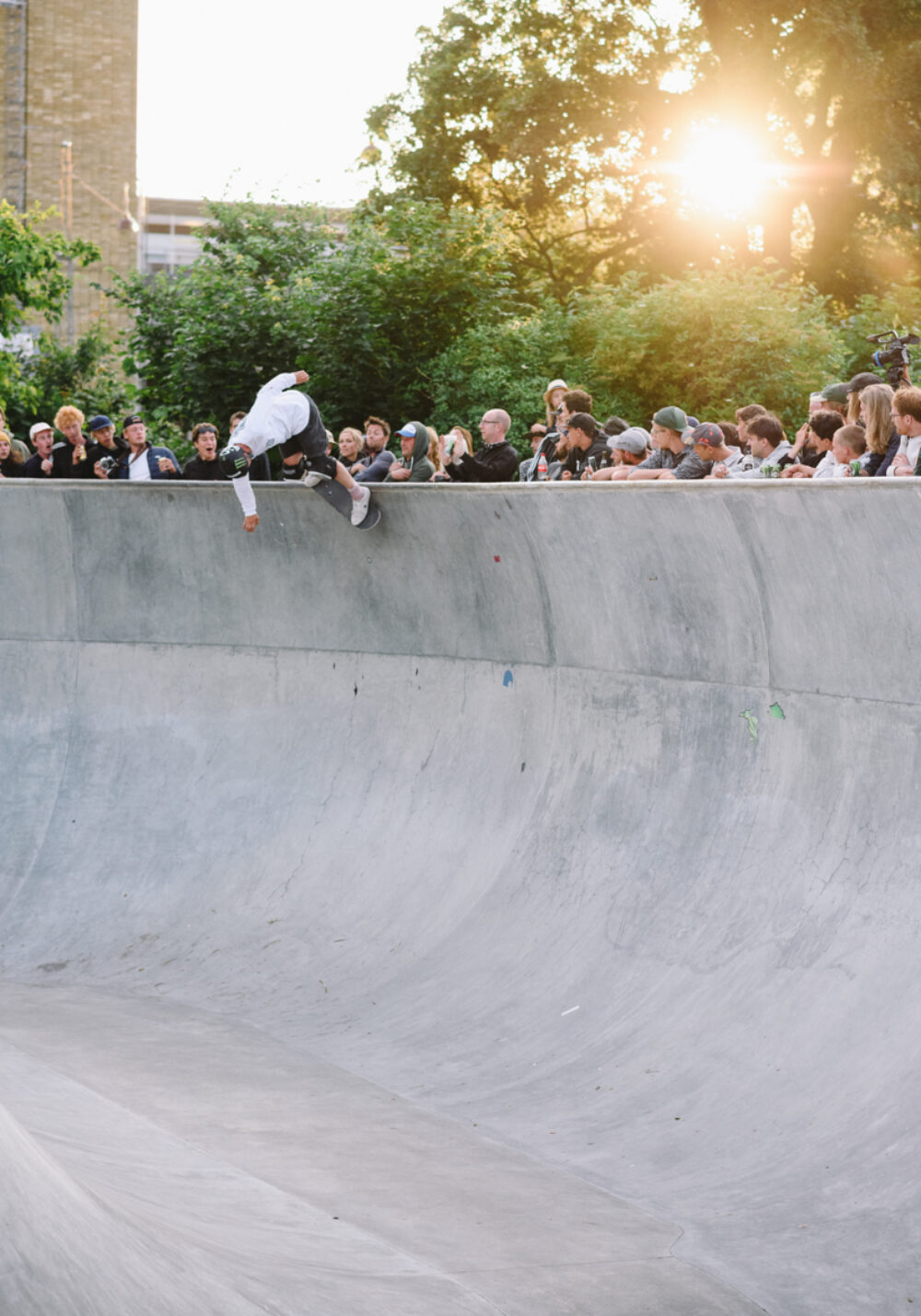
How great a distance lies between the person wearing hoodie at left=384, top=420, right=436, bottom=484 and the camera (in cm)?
928

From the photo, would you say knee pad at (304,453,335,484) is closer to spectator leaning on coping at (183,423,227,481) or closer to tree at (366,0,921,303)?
spectator leaning on coping at (183,423,227,481)

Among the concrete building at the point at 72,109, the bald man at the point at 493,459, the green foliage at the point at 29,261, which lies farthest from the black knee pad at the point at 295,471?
the concrete building at the point at 72,109

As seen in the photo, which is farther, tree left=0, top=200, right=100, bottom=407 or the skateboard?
tree left=0, top=200, right=100, bottom=407

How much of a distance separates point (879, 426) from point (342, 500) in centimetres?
306

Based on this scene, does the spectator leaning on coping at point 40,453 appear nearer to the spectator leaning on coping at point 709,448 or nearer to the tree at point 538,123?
the spectator leaning on coping at point 709,448

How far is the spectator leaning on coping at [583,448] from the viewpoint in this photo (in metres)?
8.95

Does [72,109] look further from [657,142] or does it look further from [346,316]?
[346,316]

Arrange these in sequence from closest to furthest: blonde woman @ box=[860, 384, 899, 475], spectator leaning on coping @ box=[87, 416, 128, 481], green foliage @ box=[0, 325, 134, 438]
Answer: blonde woman @ box=[860, 384, 899, 475] < spectator leaning on coping @ box=[87, 416, 128, 481] < green foliage @ box=[0, 325, 134, 438]

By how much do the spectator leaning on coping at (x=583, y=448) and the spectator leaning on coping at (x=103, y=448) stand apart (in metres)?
3.91

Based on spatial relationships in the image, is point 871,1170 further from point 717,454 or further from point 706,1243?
point 717,454

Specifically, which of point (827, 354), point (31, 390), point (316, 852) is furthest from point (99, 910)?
point (31, 390)

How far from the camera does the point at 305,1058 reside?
20.7 feet

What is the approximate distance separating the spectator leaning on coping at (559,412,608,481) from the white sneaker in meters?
1.59

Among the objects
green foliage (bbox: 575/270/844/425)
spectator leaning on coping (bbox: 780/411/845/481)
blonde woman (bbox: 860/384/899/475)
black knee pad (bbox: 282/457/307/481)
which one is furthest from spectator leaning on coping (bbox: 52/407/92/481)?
green foliage (bbox: 575/270/844/425)
